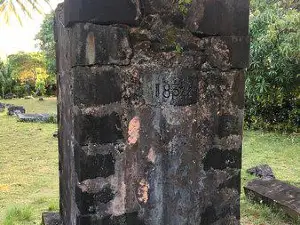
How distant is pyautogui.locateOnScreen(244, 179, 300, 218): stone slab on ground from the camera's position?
521 centimetres

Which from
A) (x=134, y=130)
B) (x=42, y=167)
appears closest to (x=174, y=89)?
(x=134, y=130)

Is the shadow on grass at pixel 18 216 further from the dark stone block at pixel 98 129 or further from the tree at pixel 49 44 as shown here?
the tree at pixel 49 44

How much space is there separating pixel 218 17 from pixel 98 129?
106 cm

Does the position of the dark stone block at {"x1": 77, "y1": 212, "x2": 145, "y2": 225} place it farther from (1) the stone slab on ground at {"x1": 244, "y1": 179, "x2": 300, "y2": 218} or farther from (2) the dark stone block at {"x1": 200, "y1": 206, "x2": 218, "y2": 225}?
(1) the stone slab on ground at {"x1": 244, "y1": 179, "x2": 300, "y2": 218}

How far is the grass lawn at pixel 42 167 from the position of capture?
5.36m

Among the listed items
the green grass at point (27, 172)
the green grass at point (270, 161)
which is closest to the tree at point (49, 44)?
the green grass at point (27, 172)

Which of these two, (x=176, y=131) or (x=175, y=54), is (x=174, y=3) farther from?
(x=176, y=131)

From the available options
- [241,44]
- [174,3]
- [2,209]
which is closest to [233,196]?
[241,44]

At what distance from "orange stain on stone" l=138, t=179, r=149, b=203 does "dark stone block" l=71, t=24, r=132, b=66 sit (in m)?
0.77

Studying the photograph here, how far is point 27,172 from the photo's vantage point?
8.28 meters

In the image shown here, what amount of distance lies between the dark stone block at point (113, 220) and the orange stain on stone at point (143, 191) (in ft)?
0.33

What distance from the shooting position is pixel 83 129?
2.52 m

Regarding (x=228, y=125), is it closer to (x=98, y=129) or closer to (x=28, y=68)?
(x=98, y=129)

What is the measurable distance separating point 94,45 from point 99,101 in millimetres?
330
